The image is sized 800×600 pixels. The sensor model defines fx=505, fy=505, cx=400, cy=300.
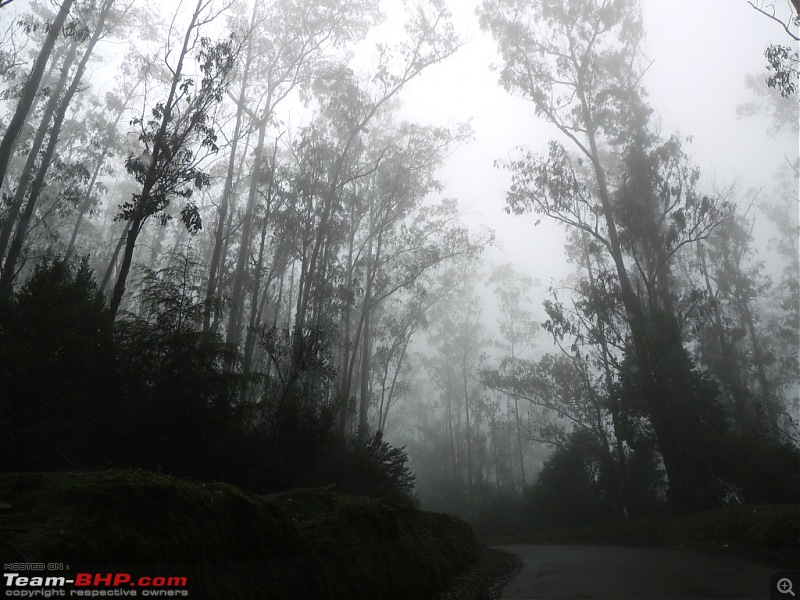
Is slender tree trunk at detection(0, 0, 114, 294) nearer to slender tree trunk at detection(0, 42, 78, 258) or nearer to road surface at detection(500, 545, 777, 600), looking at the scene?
slender tree trunk at detection(0, 42, 78, 258)

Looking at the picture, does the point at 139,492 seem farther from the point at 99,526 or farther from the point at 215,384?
the point at 215,384

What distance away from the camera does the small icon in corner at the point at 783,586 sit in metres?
4.98

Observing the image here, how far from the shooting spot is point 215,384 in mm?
7770

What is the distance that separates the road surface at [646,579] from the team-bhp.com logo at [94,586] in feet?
14.4

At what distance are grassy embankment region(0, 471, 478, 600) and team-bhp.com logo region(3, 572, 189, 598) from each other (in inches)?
1.8

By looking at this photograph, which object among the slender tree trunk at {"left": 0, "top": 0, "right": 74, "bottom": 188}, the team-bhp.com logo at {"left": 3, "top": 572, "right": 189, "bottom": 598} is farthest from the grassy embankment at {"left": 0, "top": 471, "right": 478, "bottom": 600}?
the slender tree trunk at {"left": 0, "top": 0, "right": 74, "bottom": 188}

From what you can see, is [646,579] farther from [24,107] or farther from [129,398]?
[24,107]

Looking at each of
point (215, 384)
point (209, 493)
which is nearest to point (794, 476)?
point (215, 384)

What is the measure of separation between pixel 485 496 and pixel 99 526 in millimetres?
34651

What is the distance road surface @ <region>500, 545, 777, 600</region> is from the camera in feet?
17.7

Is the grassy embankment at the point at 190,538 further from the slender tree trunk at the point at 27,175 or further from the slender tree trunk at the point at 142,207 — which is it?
the slender tree trunk at the point at 27,175

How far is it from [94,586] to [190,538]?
0.59 metres

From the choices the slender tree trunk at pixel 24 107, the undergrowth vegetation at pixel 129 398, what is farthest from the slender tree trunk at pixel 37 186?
the undergrowth vegetation at pixel 129 398

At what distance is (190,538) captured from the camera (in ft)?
9.26
